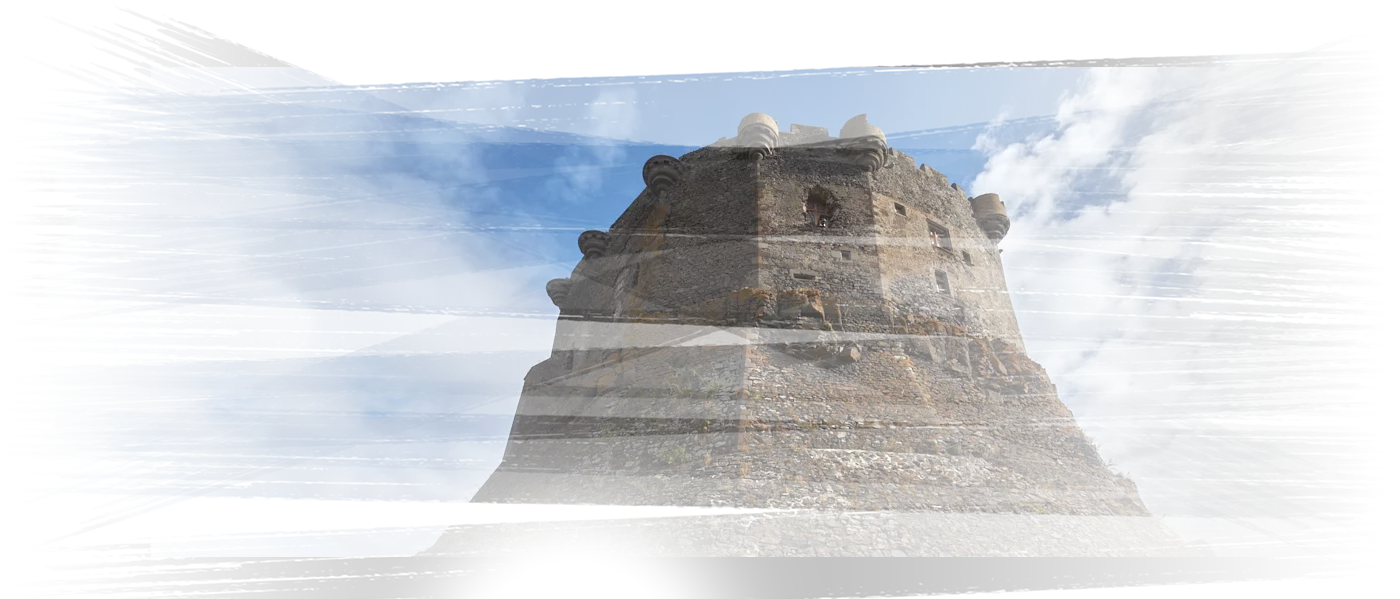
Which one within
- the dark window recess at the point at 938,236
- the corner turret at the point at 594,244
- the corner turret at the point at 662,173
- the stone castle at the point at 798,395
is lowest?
the stone castle at the point at 798,395

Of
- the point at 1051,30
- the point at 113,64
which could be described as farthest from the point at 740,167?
the point at 113,64

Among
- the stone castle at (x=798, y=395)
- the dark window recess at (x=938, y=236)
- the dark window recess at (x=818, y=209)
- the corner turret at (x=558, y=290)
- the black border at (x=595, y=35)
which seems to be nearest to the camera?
the black border at (x=595, y=35)

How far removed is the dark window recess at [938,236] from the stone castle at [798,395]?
2.2 inches

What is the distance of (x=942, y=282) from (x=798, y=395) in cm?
567

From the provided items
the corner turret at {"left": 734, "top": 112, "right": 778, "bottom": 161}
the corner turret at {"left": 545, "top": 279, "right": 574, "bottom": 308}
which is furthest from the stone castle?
the corner turret at {"left": 545, "top": 279, "right": 574, "bottom": 308}

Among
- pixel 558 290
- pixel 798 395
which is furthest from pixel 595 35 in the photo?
pixel 558 290

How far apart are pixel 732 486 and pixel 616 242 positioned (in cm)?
1039

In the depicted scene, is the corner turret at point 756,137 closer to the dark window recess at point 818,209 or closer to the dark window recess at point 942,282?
the dark window recess at point 818,209

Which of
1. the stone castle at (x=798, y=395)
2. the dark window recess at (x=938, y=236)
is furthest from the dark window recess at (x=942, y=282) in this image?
the dark window recess at (x=938, y=236)

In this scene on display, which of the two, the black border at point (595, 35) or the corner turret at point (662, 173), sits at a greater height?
the corner turret at point (662, 173)

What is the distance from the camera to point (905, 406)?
11.5 m

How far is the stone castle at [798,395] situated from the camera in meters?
9.26

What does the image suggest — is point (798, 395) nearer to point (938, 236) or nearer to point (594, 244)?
point (938, 236)

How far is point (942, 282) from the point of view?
1516cm
